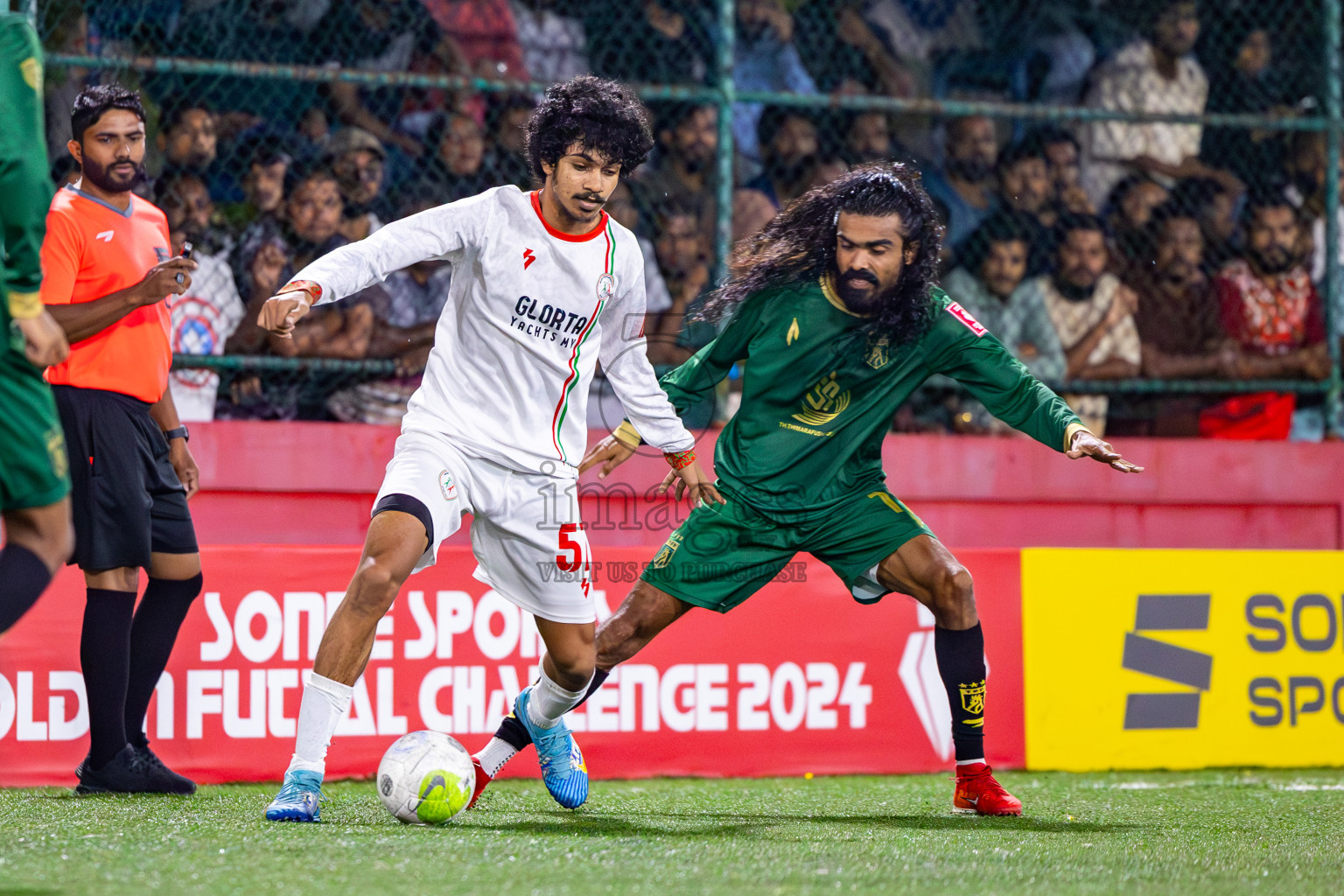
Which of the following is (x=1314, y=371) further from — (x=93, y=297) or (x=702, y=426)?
(x=93, y=297)

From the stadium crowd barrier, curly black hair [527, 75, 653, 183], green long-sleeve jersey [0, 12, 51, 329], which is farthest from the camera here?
the stadium crowd barrier

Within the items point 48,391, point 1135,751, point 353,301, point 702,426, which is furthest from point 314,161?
point 1135,751

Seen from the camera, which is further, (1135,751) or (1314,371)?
(1314,371)

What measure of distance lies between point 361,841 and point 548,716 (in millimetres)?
1107

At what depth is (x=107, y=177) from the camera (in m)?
4.93

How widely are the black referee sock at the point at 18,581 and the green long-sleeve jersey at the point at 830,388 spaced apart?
2.26 metres

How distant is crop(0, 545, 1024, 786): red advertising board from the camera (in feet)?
17.8

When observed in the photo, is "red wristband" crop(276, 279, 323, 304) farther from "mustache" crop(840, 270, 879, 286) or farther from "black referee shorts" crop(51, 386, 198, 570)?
"mustache" crop(840, 270, 879, 286)

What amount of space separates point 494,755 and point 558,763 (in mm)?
207

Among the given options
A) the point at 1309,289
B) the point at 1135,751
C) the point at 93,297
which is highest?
the point at 1309,289

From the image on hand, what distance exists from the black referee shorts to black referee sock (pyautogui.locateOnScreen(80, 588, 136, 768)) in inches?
5.4

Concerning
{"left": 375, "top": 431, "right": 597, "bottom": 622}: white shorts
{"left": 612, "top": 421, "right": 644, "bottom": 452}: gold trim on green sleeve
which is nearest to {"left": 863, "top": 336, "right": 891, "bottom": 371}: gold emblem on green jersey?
{"left": 612, "top": 421, "right": 644, "bottom": 452}: gold trim on green sleeve

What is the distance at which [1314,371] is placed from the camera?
7875 millimetres

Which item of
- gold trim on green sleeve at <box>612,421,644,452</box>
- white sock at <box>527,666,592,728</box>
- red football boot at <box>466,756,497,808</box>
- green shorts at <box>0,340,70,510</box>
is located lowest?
red football boot at <box>466,756,497,808</box>
